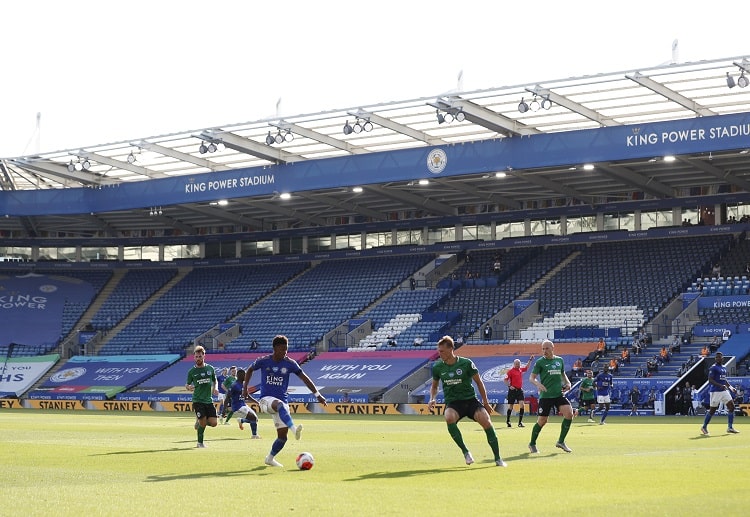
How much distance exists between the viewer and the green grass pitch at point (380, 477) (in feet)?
37.7

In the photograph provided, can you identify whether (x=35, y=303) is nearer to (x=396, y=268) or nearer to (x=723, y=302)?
(x=396, y=268)

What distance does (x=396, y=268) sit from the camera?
63.7m

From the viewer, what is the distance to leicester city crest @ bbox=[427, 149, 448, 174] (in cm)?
4944

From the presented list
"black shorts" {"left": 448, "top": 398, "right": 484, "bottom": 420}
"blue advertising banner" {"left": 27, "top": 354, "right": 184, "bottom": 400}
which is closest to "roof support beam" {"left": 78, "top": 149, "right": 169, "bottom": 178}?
"blue advertising banner" {"left": 27, "top": 354, "right": 184, "bottom": 400}

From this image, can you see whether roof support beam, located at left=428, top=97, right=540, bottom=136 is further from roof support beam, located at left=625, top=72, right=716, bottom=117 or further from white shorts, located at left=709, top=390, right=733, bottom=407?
white shorts, located at left=709, top=390, right=733, bottom=407

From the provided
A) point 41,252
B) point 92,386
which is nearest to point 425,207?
point 92,386

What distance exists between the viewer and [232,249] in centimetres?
7162

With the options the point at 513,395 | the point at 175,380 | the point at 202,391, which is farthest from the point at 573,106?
the point at 175,380

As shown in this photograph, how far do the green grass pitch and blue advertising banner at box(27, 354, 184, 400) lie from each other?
34.2 meters

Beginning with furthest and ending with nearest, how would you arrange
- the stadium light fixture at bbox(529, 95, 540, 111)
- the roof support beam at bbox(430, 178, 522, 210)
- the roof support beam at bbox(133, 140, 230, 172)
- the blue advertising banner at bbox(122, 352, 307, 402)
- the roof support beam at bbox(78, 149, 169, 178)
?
1. the blue advertising banner at bbox(122, 352, 307, 402)
2. the roof support beam at bbox(430, 178, 522, 210)
3. the roof support beam at bbox(78, 149, 169, 178)
4. the roof support beam at bbox(133, 140, 230, 172)
5. the stadium light fixture at bbox(529, 95, 540, 111)

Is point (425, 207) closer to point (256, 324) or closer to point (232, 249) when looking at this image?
point (256, 324)

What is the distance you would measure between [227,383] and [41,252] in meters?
47.1

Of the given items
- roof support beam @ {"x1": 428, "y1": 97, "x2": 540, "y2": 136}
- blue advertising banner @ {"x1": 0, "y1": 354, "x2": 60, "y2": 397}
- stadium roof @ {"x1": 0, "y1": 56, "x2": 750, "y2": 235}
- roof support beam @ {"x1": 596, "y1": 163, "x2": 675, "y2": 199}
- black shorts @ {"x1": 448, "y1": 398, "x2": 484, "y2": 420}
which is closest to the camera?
black shorts @ {"x1": 448, "y1": 398, "x2": 484, "y2": 420}

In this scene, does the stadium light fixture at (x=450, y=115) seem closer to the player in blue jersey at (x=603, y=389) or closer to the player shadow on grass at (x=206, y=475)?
the player in blue jersey at (x=603, y=389)
